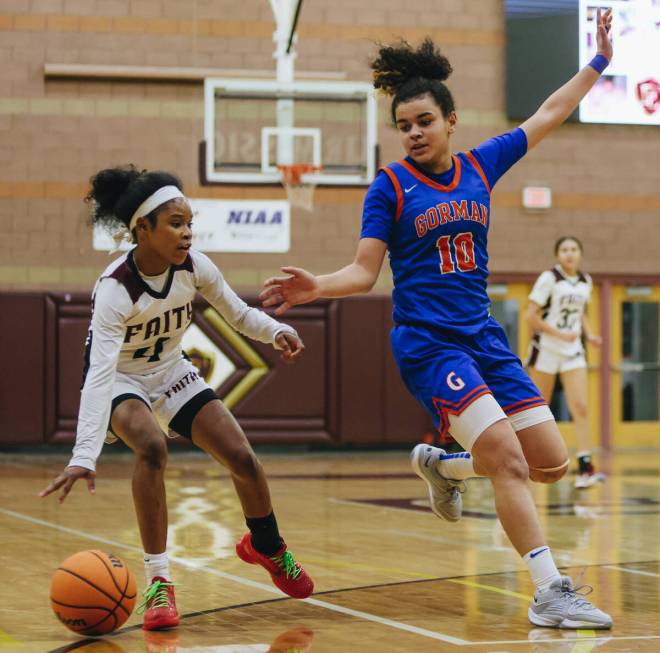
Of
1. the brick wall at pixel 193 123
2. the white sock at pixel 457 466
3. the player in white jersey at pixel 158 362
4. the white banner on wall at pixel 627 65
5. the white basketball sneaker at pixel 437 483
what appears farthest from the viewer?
the white banner on wall at pixel 627 65

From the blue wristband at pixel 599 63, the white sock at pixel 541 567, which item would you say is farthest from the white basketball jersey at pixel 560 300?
the white sock at pixel 541 567

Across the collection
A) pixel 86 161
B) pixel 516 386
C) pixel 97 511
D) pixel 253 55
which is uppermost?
pixel 253 55

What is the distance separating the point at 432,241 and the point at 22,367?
416 inches

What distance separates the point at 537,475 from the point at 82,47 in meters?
11.2

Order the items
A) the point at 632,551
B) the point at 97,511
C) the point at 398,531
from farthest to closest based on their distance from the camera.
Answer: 1. the point at 97,511
2. the point at 398,531
3. the point at 632,551

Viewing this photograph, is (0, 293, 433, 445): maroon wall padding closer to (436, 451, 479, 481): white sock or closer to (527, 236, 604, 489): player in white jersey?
(527, 236, 604, 489): player in white jersey

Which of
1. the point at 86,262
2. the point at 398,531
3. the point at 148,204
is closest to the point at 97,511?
the point at 398,531

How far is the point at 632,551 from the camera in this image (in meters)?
7.28

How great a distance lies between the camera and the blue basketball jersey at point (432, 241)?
520cm

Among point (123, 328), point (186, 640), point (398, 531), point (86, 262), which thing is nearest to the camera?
point (186, 640)

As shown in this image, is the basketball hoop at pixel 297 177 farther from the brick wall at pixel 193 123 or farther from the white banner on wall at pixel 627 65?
the white banner on wall at pixel 627 65

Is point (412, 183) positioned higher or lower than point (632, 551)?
higher

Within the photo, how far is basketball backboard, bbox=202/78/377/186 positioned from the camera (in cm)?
1388

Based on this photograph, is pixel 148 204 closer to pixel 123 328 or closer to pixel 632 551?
pixel 123 328
